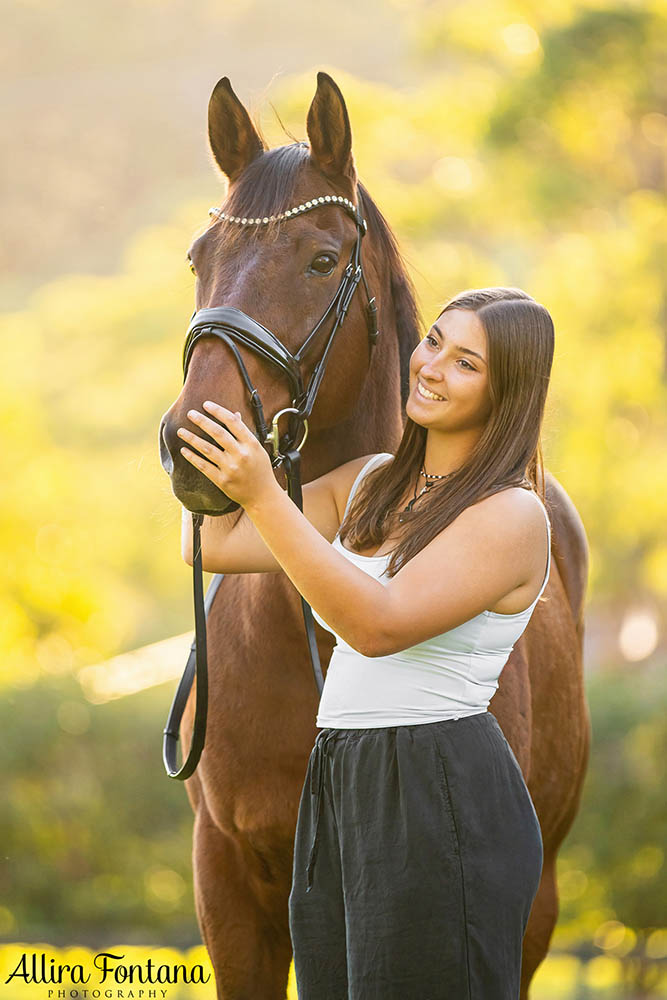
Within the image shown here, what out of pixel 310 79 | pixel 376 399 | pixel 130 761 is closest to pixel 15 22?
pixel 310 79

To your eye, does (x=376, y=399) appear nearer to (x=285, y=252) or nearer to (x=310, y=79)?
(x=285, y=252)

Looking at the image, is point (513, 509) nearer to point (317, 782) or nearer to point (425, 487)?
point (425, 487)

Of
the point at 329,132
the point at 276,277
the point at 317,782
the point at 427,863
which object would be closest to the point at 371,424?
the point at 276,277

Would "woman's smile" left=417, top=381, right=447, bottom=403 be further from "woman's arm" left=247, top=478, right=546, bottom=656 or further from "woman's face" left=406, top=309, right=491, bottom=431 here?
"woman's arm" left=247, top=478, right=546, bottom=656

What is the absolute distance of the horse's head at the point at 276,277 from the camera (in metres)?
1.90

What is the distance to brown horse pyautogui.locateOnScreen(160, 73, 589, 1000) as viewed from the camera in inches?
80.0

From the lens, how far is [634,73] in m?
12.5

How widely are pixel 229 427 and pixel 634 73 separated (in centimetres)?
1228

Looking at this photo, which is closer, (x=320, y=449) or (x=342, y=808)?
(x=342, y=808)

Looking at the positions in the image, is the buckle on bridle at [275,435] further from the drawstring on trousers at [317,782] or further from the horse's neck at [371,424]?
the drawstring on trousers at [317,782]

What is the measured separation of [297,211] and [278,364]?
36cm

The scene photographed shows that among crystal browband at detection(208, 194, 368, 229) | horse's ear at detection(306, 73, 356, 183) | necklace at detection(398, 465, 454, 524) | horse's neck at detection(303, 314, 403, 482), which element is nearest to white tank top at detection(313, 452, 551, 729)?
necklace at detection(398, 465, 454, 524)

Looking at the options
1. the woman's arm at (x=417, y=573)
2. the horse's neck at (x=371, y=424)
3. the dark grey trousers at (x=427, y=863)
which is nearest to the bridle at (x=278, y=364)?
the horse's neck at (x=371, y=424)

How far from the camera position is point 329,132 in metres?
2.23
